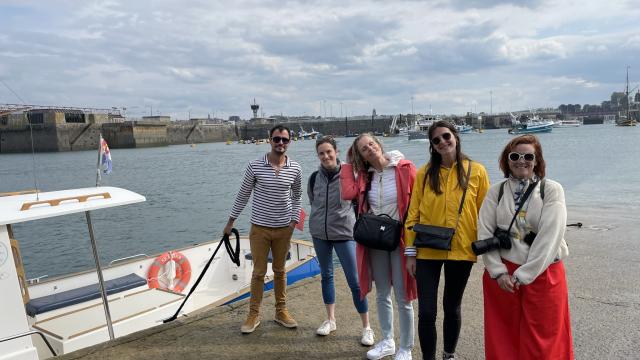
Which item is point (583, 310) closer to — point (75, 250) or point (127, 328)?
point (127, 328)

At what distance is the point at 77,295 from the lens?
6.68 metres

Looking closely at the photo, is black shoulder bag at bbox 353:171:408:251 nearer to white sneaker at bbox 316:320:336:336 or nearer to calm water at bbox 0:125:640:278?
white sneaker at bbox 316:320:336:336

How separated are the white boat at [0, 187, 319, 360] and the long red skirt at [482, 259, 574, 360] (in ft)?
10.6

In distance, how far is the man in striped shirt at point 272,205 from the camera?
4418 mm

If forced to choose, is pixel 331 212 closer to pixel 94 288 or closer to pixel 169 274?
pixel 94 288

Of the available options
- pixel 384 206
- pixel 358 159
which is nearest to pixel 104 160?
pixel 358 159

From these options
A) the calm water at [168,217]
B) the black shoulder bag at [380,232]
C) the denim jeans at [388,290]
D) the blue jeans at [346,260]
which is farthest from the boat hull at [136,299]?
the calm water at [168,217]

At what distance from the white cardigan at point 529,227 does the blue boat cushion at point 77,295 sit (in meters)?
5.61

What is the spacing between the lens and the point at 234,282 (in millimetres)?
9414

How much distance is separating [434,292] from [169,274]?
6.22 m

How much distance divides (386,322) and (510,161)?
66.7 inches

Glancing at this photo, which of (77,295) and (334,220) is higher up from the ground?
(334,220)

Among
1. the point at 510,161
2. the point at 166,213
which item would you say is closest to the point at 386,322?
the point at 510,161

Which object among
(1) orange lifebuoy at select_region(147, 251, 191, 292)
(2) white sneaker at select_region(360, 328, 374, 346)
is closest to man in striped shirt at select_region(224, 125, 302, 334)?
(2) white sneaker at select_region(360, 328, 374, 346)
